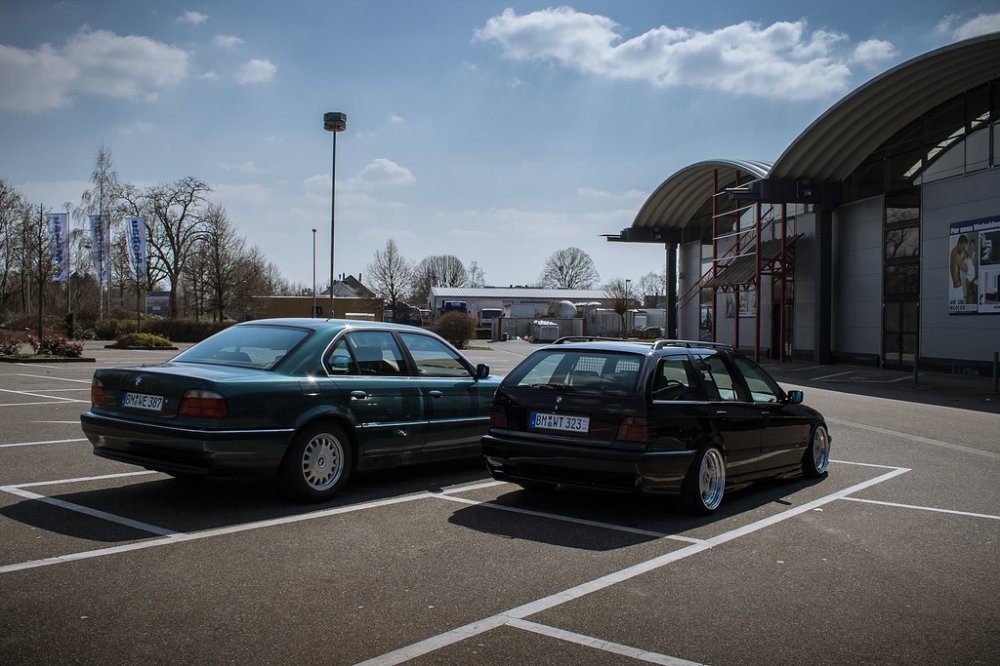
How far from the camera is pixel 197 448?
6.07m

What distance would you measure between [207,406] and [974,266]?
25.6 meters

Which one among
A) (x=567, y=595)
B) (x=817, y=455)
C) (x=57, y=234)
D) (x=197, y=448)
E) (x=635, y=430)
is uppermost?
(x=57, y=234)

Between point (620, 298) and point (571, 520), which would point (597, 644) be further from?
point (620, 298)

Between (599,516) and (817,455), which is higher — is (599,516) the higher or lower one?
the lower one

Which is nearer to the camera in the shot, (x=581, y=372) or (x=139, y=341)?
(x=581, y=372)

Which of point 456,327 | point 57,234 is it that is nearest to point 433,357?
point 57,234

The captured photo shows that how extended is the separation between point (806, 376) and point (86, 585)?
1061 inches

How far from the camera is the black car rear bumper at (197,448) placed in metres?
6.08

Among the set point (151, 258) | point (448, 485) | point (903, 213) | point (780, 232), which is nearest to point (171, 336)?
point (151, 258)

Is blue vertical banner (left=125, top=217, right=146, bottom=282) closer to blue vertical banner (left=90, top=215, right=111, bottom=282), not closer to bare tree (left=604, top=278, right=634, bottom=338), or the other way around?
blue vertical banner (left=90, top=215, right=111, bottom=282)

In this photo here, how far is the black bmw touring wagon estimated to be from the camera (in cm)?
635

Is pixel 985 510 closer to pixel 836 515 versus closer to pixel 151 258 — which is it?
pixel 836 515

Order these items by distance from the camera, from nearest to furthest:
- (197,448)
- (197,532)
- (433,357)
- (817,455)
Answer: (197,532), (197,448), (433,357), (817,455)

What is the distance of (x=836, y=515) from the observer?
6.83 m
